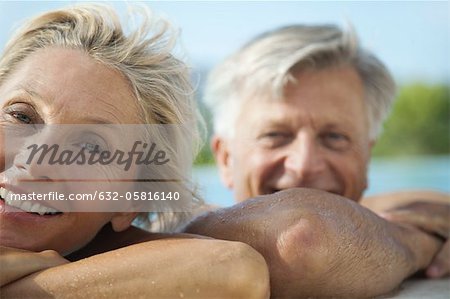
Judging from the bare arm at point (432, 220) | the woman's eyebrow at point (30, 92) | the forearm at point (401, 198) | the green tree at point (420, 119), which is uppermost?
the woman's eyebrow at point (30, 92)

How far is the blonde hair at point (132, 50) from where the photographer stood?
1597mm

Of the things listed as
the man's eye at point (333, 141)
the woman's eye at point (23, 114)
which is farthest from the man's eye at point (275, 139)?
the woman's eye at point (23, 114)

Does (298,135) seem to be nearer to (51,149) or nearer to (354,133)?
(354,133)

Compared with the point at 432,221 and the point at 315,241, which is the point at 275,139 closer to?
the point at 432,221

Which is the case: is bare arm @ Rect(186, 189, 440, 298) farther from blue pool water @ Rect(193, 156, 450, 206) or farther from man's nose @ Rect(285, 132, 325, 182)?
blue pool water @ Rect(193, 156, 450, 206)

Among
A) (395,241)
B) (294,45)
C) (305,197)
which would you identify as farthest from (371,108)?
(305,197)

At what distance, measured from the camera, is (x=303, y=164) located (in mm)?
2193

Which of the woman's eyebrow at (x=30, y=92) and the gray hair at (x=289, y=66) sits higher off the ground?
the woman's eyebrow at (x=30, y=92)

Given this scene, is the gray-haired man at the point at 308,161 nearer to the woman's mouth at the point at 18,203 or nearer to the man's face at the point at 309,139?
the man's face at the point at 309,139

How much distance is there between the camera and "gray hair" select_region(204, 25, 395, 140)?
7.77 feet

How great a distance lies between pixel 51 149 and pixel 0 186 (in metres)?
0.12

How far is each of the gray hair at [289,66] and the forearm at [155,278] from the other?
113cm

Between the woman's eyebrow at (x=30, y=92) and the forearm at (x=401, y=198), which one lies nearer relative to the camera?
the woman's eyebrow at (x=30, y=92)

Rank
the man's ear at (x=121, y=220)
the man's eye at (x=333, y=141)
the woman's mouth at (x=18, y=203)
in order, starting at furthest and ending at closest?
the man's eye at (x=333, y=141)
the man's ear at (x=121, y=220)
the woman's mouth at (x=18, y=203)
